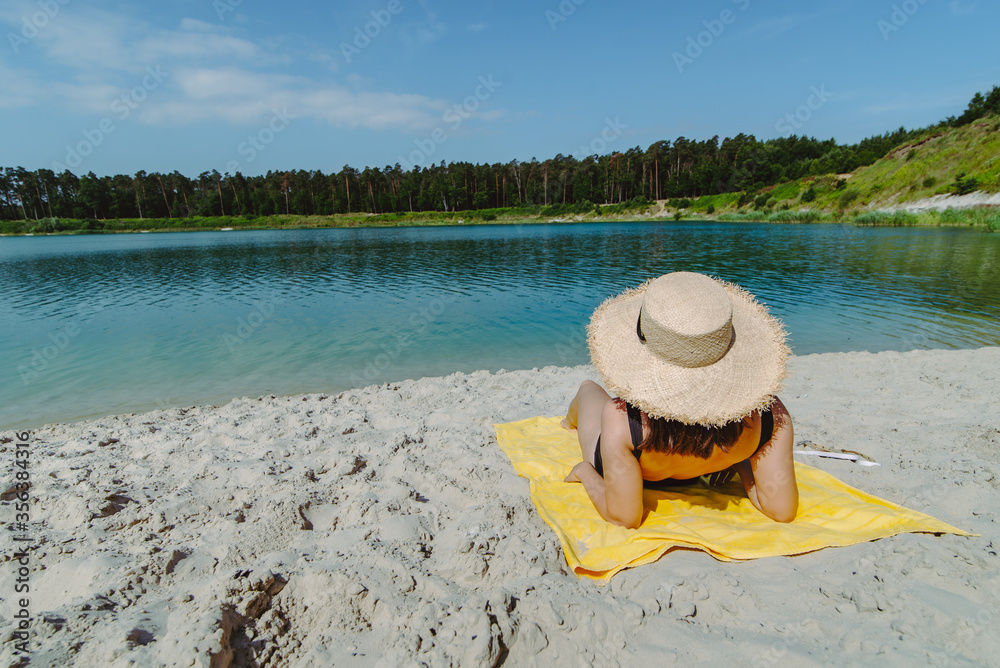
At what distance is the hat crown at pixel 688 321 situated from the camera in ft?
7.22

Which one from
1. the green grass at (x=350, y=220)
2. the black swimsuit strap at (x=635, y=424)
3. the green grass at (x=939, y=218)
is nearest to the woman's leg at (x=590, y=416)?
the black swimsuit strap at (x=635, y=424)

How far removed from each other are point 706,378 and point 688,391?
0.11 metres

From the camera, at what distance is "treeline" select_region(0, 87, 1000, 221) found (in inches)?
2958

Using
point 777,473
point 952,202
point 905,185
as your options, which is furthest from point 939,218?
point 777,473

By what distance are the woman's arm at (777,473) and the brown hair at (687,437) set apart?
13.2 inches

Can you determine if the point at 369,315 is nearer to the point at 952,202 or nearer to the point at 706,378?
the point at 706,378

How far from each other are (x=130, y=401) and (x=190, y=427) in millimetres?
3009

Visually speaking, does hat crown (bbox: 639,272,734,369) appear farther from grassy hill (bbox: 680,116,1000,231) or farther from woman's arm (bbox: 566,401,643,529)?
grassy hill (bbox: 680,116,1000,231)

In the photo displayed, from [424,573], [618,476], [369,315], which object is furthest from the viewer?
[369,315]

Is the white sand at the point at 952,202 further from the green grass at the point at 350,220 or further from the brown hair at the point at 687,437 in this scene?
the brown hair at the point at 687,437

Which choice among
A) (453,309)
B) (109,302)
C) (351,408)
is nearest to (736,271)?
(453,309)

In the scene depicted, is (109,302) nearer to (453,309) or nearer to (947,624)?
(453,309)

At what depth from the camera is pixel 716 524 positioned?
2.80 metres

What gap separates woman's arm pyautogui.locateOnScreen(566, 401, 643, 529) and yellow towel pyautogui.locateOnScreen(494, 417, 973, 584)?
83mm
